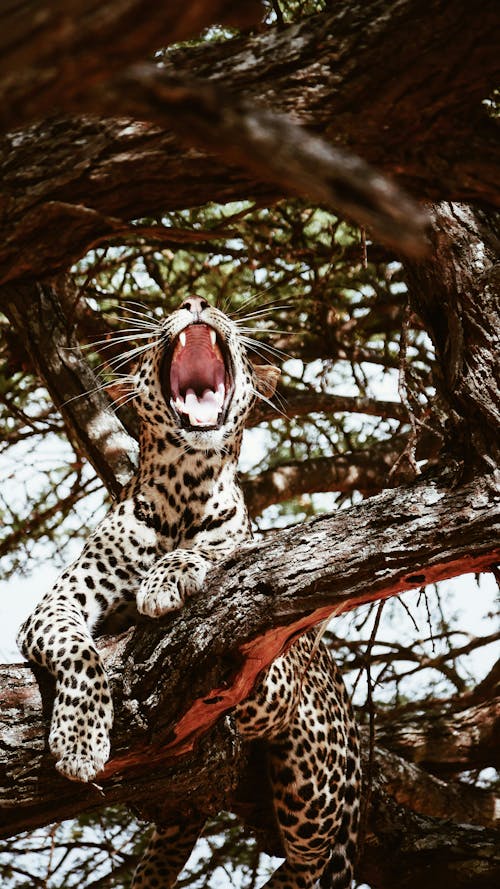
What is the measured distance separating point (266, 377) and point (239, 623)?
195 cm

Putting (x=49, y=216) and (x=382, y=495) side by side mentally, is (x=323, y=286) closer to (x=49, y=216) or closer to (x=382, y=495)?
(x=382, y=495)

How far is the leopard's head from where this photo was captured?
4.80 m

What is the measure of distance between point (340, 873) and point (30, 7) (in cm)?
450

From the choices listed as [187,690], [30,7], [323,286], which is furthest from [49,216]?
[323,286]

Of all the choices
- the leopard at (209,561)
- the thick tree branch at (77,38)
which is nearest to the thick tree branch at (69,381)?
the leopard at (209,561)

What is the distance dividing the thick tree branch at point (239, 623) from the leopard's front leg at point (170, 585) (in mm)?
→ 56

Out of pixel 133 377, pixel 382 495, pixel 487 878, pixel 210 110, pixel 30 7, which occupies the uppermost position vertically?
pixel 133 377

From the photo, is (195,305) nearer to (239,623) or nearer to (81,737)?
(239,623)

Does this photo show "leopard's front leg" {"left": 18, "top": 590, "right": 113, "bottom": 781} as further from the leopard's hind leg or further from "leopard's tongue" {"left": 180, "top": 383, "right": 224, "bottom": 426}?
the leopard's hind leg

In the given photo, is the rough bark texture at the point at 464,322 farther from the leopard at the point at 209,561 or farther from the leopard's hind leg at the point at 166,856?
the leopard's hind leg at the point at 166,856

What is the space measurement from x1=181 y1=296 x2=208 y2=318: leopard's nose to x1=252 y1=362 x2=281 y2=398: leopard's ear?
463 mm

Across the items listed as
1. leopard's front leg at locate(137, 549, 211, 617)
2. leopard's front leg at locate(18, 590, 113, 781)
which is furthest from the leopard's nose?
leopard's front leg at locate(18, 590, 113, 781)

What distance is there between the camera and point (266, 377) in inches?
206

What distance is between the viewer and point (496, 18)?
2.48 meters
